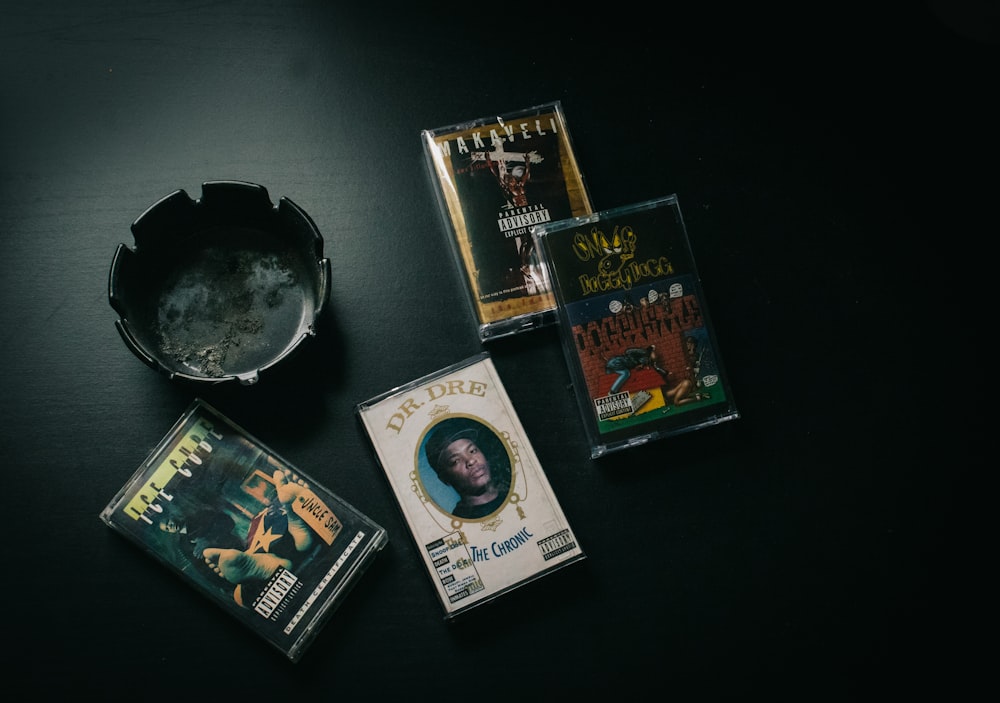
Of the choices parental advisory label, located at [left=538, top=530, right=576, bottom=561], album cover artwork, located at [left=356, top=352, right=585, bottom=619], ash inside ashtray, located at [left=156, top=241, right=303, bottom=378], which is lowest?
parental advisory label, located at [left=538, top=530, right=576, bottom=561]

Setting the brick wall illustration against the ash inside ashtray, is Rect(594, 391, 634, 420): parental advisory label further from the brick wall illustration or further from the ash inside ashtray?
the ash inside ashtray

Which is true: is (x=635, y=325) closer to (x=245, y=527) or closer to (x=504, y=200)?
(x=504, y=200)

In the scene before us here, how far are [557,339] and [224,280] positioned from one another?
1.48 feet

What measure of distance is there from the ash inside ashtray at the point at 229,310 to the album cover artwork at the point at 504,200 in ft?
0.78

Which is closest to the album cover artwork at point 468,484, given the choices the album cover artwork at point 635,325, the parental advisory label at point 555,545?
the parental advisory label at point 555,545

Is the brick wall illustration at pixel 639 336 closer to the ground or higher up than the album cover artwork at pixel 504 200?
closer to the ground

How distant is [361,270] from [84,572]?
1.73 ft

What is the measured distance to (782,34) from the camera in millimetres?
1186

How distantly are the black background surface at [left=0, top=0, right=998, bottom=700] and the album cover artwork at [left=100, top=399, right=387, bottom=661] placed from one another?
30 mm

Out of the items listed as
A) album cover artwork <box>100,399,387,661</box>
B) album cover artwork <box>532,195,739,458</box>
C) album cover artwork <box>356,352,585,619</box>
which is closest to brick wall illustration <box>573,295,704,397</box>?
album cover artwork <box>532,195,739,458</box>

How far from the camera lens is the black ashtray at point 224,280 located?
39.5 inches

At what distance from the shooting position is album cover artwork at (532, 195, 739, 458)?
1.07 m

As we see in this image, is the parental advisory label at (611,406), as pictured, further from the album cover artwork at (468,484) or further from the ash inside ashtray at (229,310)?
the ash inside ashtray at (229,310)

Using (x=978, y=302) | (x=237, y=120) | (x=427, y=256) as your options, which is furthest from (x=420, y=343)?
(x=978, y=302)
